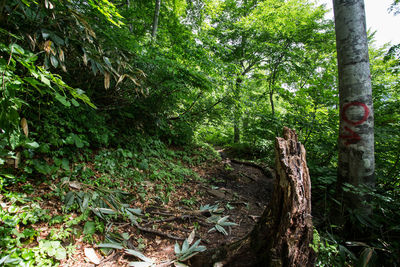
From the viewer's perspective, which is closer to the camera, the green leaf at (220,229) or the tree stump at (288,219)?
the tree stump at (288,219)

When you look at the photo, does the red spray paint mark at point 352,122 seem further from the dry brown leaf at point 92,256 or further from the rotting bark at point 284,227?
the dry brown leaf at point 92,256

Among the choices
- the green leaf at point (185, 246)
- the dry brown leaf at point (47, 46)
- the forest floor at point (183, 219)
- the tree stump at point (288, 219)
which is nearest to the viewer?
the tree stump at point (288, 219)

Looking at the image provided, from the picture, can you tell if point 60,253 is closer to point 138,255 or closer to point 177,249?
point 138,255

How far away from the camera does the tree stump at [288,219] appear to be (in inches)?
47.1

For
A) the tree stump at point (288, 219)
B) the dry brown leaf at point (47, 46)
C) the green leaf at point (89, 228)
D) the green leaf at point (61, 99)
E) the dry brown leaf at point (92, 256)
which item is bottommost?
the dry brown leaf at point (92, 256)

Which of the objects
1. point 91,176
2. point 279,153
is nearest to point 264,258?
point 279,153

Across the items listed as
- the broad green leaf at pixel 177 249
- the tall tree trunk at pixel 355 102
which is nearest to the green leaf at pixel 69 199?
the broad green leaf at pixel 177 249

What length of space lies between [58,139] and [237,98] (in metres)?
5.09

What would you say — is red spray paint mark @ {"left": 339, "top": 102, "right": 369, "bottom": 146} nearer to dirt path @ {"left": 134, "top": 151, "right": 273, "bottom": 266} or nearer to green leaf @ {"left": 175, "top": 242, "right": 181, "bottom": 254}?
dirt path @ {"left": 134, "top": 151, "right": 273, "bottom": 266}

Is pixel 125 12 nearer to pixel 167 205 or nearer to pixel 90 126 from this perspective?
pixel 90 126

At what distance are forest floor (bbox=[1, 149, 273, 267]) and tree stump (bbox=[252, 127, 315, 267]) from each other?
1.17 metres

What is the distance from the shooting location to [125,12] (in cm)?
517

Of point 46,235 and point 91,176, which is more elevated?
point 91,176

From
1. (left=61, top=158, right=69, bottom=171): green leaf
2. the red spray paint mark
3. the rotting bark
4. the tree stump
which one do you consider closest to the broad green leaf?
the rotting bark
